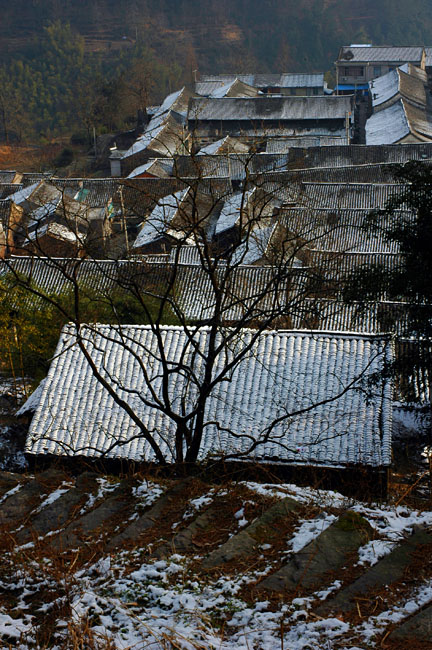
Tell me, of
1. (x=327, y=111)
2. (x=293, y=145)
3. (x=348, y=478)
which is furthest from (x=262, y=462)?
(x=327, y=111)

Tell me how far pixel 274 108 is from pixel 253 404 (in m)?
35.3

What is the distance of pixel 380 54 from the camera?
2004 inches

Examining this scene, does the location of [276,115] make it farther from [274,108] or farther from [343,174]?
[343,174]

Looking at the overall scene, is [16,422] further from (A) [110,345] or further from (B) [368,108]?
(B) [368,108]

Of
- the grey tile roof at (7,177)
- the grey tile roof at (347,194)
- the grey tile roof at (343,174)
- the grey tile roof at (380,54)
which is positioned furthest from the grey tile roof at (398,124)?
the grey tile roof at (7,177)

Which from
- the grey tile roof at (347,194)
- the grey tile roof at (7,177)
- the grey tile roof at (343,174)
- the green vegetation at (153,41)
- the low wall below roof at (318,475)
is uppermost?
the green vegetation at (153,41)

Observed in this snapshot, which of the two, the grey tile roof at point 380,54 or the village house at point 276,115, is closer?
the village house at point 276,115

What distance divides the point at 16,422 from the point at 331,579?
7.56 meters

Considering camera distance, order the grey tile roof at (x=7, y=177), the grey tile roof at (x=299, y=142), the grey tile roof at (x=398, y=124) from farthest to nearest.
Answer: the grey tile roof at (x=299, y=142) < the grey tile roof at (x=398, y=124) < the grey tile roof at (x=7, y=177)

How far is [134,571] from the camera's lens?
12.4 feet

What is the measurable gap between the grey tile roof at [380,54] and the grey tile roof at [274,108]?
11859mm

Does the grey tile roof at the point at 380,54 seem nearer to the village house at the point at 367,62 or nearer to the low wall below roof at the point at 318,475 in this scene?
the village house at the point at 367,62

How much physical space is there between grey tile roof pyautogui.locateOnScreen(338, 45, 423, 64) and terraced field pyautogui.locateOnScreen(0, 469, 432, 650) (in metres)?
51.2

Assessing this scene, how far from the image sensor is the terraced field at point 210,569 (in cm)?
316
